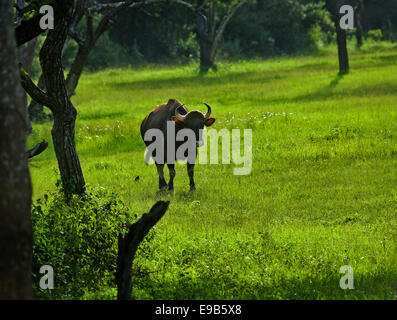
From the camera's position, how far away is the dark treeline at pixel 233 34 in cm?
5678

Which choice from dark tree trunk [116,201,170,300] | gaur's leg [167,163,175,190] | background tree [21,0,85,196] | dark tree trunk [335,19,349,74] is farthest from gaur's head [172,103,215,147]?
dark tree trunk [335,19,349,74]

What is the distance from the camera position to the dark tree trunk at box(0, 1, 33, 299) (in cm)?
528

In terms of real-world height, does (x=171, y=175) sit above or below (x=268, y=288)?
above

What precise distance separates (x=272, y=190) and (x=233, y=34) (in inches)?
1861

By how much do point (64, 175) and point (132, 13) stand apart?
47275mm

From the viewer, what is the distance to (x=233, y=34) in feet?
199

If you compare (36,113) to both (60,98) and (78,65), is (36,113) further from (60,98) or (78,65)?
(60,98)

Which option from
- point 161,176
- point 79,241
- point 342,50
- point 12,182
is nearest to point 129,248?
point 79,241

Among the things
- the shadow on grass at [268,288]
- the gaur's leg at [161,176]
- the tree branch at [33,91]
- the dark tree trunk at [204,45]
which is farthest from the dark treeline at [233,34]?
the shadow on grass at [268,288]

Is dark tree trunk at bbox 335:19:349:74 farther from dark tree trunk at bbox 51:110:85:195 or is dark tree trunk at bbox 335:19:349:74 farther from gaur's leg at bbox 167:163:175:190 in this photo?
dark tree trunk at bbox 51:110:85:195

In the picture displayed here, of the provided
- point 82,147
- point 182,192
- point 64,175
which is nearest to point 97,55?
point 82,147

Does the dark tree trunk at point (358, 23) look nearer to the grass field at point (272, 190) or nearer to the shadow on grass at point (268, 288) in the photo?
the grass field at point (272, 190)
